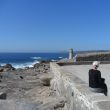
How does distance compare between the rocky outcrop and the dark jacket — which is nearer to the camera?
the dark jacket

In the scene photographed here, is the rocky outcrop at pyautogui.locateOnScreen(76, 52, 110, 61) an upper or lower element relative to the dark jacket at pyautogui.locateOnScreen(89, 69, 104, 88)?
lower

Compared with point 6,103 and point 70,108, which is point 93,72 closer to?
point 70,108

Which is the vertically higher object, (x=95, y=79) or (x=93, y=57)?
(x=95, y=79)

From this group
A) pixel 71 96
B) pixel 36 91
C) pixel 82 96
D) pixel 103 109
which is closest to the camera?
pixel 103 109

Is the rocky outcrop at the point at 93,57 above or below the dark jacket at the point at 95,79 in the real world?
below

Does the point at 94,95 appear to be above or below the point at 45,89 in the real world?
above

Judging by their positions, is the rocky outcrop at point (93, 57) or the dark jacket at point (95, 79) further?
the rocky outcrop at point (93, 57)

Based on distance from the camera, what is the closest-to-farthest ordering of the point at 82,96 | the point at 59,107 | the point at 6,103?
1. the point at 82,96
2. the point at 6,103
3. the point at 59,107

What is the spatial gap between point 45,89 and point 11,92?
1688mm

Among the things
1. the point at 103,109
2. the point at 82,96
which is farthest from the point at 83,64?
the point at 103,109

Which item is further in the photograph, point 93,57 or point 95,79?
point 93,57

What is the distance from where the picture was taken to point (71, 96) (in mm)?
10148

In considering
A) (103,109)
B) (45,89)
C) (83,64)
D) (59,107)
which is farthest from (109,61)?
(103,109)

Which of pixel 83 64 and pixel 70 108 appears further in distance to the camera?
pixel 83 64
